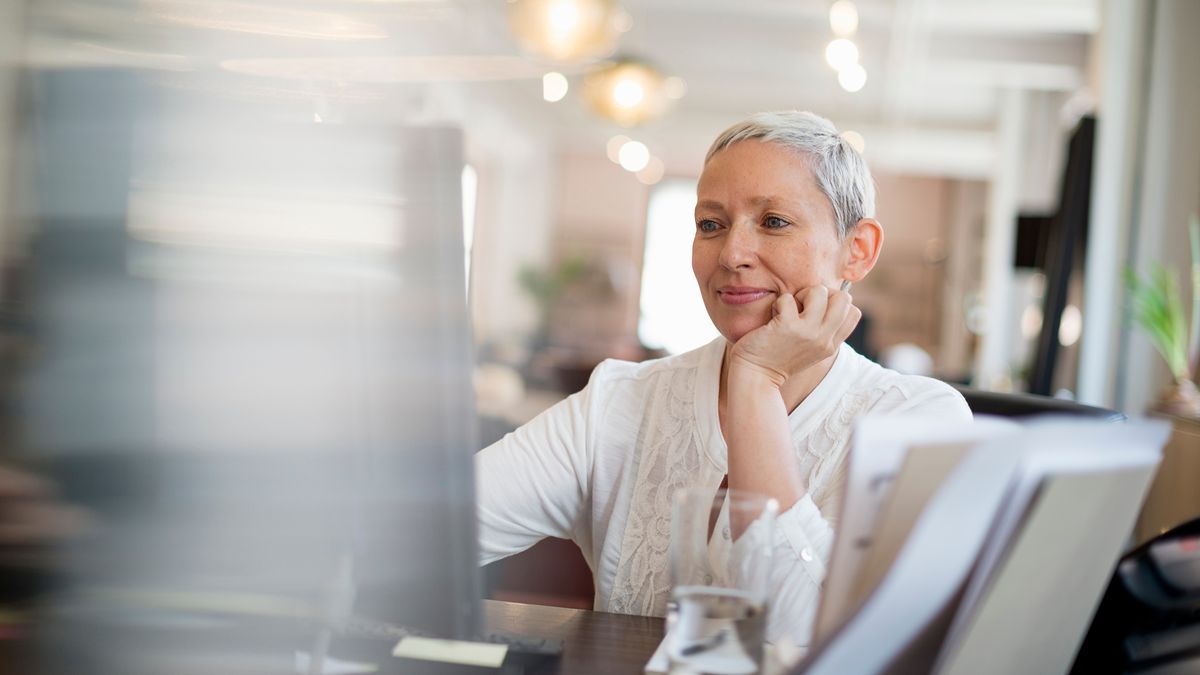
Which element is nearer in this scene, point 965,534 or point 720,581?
point 965,534

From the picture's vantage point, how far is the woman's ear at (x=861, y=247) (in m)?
1.50

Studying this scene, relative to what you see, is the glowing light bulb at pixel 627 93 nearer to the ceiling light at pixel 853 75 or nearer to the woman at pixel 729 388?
the ceiling light at pixel 853 75

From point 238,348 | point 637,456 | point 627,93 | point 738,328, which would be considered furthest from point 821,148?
point 627,93

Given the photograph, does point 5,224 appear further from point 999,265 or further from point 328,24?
point 999,265

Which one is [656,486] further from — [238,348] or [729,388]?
[238,348]

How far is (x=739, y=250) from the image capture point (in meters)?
1.42

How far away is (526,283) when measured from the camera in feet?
44.7

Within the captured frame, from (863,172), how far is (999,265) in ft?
28.5

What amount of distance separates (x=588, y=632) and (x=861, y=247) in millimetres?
733

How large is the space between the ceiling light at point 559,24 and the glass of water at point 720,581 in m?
3.14

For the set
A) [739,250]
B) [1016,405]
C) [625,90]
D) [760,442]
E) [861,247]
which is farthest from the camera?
[625,90]

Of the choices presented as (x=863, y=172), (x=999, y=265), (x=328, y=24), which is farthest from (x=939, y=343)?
(x=328, y=24)

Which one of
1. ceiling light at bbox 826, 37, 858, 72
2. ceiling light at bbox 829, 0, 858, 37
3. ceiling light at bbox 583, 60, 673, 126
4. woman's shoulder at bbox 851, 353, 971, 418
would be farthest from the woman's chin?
ceiling light at bbox 829, 0, 858, 37

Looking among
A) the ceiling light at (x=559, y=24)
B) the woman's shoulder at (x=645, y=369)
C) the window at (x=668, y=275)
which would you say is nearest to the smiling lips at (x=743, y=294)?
the woman's shoulder at (x=645, y=369)
